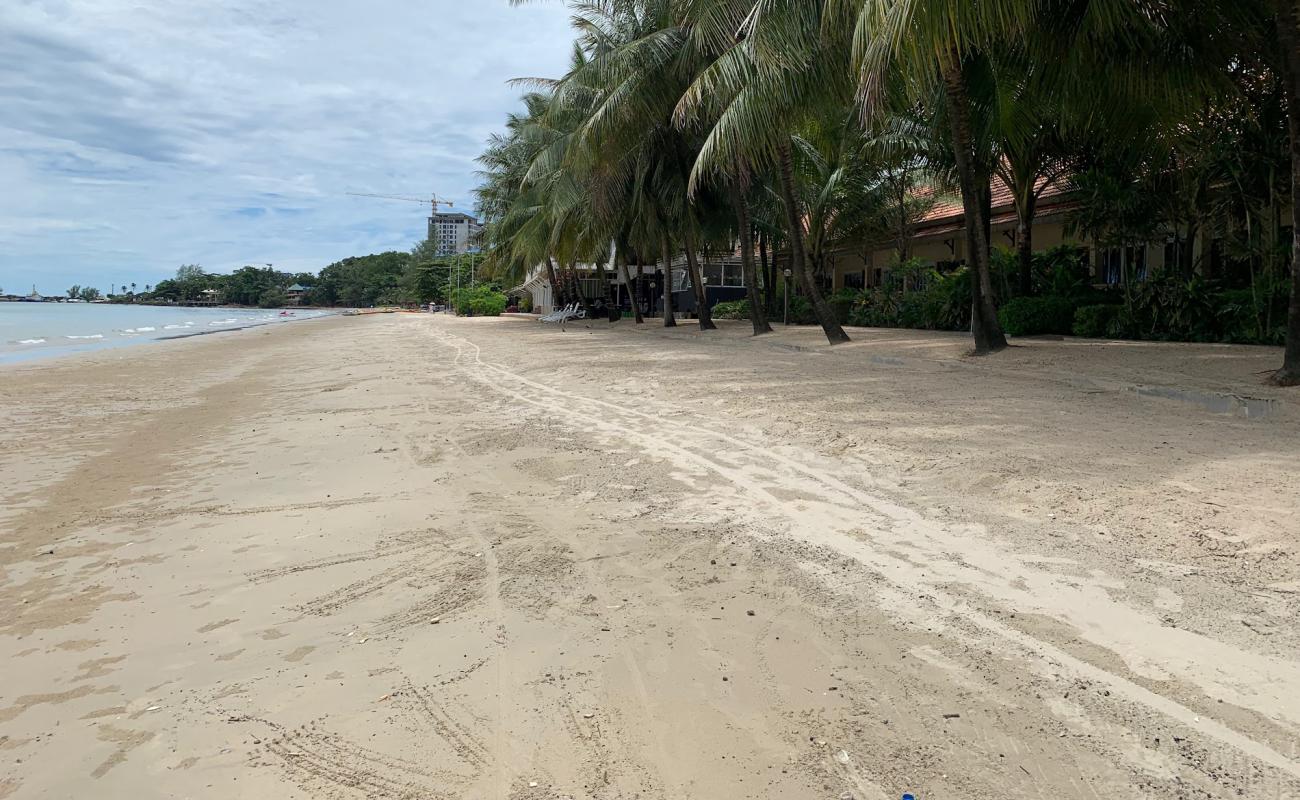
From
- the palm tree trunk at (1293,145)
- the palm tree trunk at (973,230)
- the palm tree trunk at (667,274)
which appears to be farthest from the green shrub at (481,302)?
the palm tree trunk at (1293,145)

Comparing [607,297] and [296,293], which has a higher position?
[296,293]

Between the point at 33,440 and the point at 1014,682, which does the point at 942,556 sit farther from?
the point at 33,440

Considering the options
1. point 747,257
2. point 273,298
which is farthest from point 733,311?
point 273,298

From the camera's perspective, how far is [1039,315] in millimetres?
15172

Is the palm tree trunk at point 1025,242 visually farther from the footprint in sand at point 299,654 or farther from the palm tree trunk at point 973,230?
the footprint in sand at point 299,654

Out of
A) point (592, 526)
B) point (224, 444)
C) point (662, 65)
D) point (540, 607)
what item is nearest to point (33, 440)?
point (224, 444)

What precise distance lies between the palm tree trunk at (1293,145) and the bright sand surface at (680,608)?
2.13 ft

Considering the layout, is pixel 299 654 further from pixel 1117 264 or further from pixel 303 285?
pixel 303 285

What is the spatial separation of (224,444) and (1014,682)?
7371 mm

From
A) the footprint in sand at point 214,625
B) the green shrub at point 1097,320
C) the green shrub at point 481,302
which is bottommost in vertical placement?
the footprint in sand at point 214,625

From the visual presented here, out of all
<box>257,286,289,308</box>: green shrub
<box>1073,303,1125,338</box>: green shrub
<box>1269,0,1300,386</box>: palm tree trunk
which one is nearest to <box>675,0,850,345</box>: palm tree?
<box>1073,303,1125,338</box>: green shrub

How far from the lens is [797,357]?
1340 centimetres

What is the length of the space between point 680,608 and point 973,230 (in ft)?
34.4

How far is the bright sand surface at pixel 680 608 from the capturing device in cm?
→ 230
